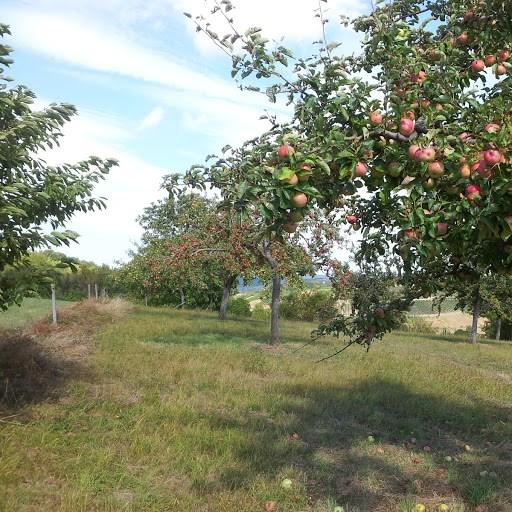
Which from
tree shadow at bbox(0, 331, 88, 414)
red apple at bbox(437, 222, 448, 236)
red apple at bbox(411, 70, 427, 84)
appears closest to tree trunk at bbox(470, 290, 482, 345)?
tree shadow at bbox(0, 331, 88, 414)

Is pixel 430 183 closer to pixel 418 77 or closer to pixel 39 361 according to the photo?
pixel 418 77

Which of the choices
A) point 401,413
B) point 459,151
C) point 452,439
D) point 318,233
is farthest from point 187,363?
point 459,151

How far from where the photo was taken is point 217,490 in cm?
537

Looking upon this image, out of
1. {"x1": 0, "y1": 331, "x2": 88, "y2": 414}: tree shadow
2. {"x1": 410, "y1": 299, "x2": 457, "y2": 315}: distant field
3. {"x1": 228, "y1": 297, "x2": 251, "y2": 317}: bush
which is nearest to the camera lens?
{"x1": 0, "y1": 331, "x2": 88, "y2": 414}: tree shadow

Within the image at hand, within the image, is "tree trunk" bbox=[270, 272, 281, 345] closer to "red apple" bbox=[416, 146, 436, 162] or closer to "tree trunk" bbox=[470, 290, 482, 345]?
"tree trunk" bbox=[470, 290, 482, 345]

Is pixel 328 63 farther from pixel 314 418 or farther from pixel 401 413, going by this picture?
pixel 401 413

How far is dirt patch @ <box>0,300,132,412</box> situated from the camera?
8.34 meters

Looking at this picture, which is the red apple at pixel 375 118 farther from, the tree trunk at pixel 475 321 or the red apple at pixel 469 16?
the tree trunk at pixel 475 321

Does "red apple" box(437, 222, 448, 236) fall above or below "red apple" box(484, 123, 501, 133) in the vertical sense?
below

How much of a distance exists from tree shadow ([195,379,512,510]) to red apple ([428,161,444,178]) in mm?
3540

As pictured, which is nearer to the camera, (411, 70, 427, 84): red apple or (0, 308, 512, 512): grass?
(411, 70, 427, 84): red apple

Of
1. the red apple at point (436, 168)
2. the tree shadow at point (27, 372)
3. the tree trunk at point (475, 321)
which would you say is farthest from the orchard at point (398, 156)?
the tree trunk at point (475, 321)

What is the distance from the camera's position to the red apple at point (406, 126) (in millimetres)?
3182

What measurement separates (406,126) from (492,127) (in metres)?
0.48
